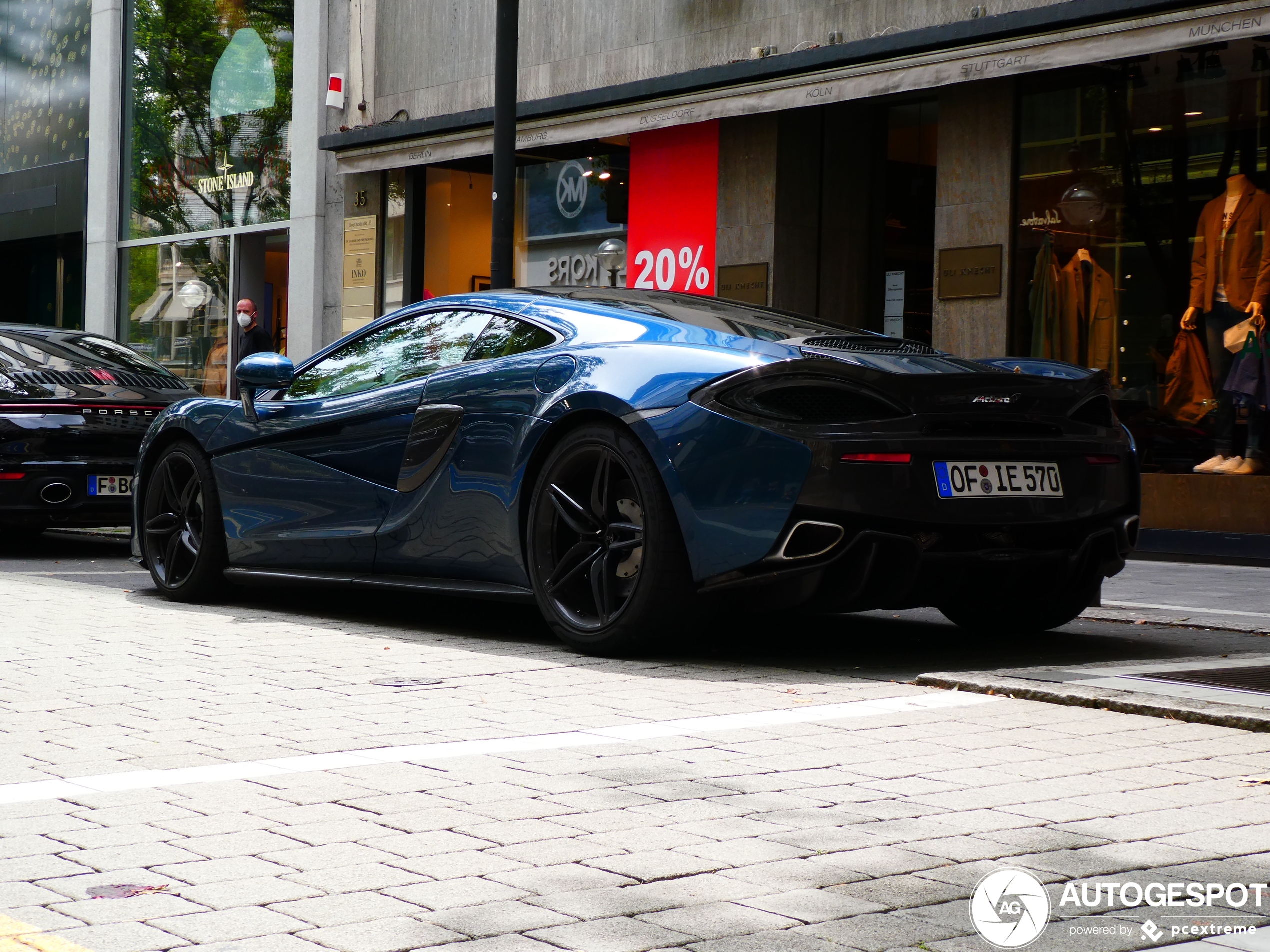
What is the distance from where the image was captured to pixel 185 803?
3.34 metres

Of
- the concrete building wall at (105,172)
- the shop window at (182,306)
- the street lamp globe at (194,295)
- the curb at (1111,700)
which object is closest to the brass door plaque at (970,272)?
the curb at (1111,700)

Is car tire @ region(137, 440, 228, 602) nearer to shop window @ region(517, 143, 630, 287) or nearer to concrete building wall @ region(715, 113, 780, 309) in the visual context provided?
concrete building wall @ region(715, 113, 780, 309)

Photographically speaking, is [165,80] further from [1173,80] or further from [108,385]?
[1173,80]

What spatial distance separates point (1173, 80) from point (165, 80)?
14.3 m

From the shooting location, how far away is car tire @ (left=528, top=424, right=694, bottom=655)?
5.09 m

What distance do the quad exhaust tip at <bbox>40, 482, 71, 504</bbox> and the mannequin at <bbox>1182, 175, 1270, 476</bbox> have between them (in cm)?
734

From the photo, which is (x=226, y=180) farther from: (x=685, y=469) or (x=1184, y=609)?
(x=685, y=469)

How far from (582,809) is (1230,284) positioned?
9.17m

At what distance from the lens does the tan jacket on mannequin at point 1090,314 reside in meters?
11.9

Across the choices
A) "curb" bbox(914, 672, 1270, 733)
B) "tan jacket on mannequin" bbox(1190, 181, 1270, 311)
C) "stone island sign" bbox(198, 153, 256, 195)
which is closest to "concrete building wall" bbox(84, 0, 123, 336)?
"stone island sign" bbox(198, 153, 256, 195)

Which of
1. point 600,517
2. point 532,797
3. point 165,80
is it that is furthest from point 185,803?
point 165,80

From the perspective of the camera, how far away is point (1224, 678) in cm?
496

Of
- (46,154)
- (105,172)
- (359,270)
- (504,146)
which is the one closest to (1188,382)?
(504,146)

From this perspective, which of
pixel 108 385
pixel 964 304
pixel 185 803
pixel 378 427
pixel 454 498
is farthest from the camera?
pixel 964 304
